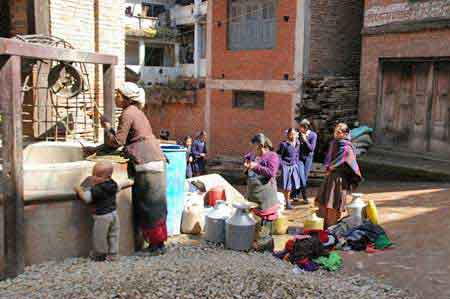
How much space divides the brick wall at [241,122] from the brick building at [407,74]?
2.72 m

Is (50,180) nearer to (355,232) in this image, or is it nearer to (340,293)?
(340,293)

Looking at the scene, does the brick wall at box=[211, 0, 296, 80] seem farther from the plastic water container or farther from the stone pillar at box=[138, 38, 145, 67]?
the stone pillar at box=[138, 38, 145, 67]

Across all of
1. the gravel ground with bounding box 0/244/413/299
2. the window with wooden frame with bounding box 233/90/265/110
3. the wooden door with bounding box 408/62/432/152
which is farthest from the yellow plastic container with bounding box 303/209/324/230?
the window with wooden frame with bounding box 233/90/265/110

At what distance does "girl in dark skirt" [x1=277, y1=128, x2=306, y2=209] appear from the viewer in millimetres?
9391

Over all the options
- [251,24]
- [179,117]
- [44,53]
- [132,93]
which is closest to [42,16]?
[44,53]

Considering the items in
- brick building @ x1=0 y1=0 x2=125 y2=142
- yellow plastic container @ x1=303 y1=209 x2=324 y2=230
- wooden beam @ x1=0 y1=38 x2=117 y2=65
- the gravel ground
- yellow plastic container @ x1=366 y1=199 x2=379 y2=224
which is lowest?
the gravel ground

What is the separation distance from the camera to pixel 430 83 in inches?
470

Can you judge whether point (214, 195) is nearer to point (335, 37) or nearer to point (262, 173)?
point (262, 173)

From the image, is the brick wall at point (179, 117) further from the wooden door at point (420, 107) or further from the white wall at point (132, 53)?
the wooden door at point (420, 107)

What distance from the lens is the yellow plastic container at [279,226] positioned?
7.71m

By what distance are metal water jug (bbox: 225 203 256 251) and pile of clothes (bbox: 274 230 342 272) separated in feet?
1.66

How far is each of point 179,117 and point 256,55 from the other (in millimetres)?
6992

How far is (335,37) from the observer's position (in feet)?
50.2

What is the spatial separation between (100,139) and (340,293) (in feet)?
→ 17.2
